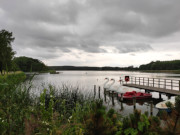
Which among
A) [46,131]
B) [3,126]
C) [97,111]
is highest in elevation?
[97,111]

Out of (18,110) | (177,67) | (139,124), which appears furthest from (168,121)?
(177,67)

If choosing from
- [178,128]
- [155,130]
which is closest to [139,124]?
[155,130]

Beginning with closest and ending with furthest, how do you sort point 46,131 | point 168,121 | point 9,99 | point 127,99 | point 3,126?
point 168,121 → point 3,126 → point 9,99 → point 46,131 → point 127,99

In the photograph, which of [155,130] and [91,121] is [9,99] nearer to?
[91,121]

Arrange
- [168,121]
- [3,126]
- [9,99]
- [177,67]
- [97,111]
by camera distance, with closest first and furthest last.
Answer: [97,111], [168,121], [3,126], [9,99], [177,67]

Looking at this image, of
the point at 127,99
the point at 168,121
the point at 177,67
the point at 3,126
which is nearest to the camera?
the point at 168,121

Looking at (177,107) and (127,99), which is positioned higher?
(177,107)

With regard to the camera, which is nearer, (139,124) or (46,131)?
(139,124)

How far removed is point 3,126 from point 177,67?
158369 mm

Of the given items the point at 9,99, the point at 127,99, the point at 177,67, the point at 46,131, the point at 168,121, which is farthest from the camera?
the point at 177,67

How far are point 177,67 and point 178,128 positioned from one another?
158254 millimetres

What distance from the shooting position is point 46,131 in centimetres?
289

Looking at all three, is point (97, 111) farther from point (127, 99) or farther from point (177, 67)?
point (177, 67)

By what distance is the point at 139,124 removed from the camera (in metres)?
1.44
